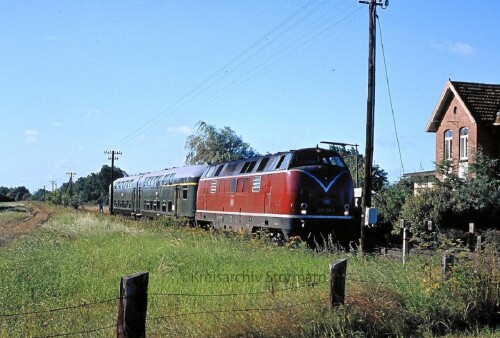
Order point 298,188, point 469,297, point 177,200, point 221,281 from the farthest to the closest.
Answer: point 177,200, point 298,188, point 221,281, point 469,297

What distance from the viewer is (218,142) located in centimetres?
7388

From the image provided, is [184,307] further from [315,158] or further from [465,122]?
[465,122]

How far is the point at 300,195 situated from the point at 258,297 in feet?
34.6

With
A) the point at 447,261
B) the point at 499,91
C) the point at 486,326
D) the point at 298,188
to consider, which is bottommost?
the point at 486,326

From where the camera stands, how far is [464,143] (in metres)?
34.0

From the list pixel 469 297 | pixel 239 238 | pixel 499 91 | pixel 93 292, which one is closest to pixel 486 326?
pixel 469 297

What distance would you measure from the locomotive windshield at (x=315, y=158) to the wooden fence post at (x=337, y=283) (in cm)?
1144

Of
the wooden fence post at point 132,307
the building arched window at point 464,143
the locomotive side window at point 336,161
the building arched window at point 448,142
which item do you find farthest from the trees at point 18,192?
the wooden fence post at point 132,307

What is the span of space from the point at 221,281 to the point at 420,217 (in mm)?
17730

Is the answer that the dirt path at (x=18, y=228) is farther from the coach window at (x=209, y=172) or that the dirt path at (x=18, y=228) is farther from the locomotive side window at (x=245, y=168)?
the locomotive side window at (x=245, y=168)

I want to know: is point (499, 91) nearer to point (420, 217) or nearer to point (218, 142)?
point (420, 217)

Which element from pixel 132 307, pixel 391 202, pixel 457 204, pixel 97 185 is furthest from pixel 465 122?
pixel 97 185

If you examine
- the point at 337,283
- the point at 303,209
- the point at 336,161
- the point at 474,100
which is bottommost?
the point at 337,283

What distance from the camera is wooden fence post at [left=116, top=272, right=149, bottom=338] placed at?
6414mm
